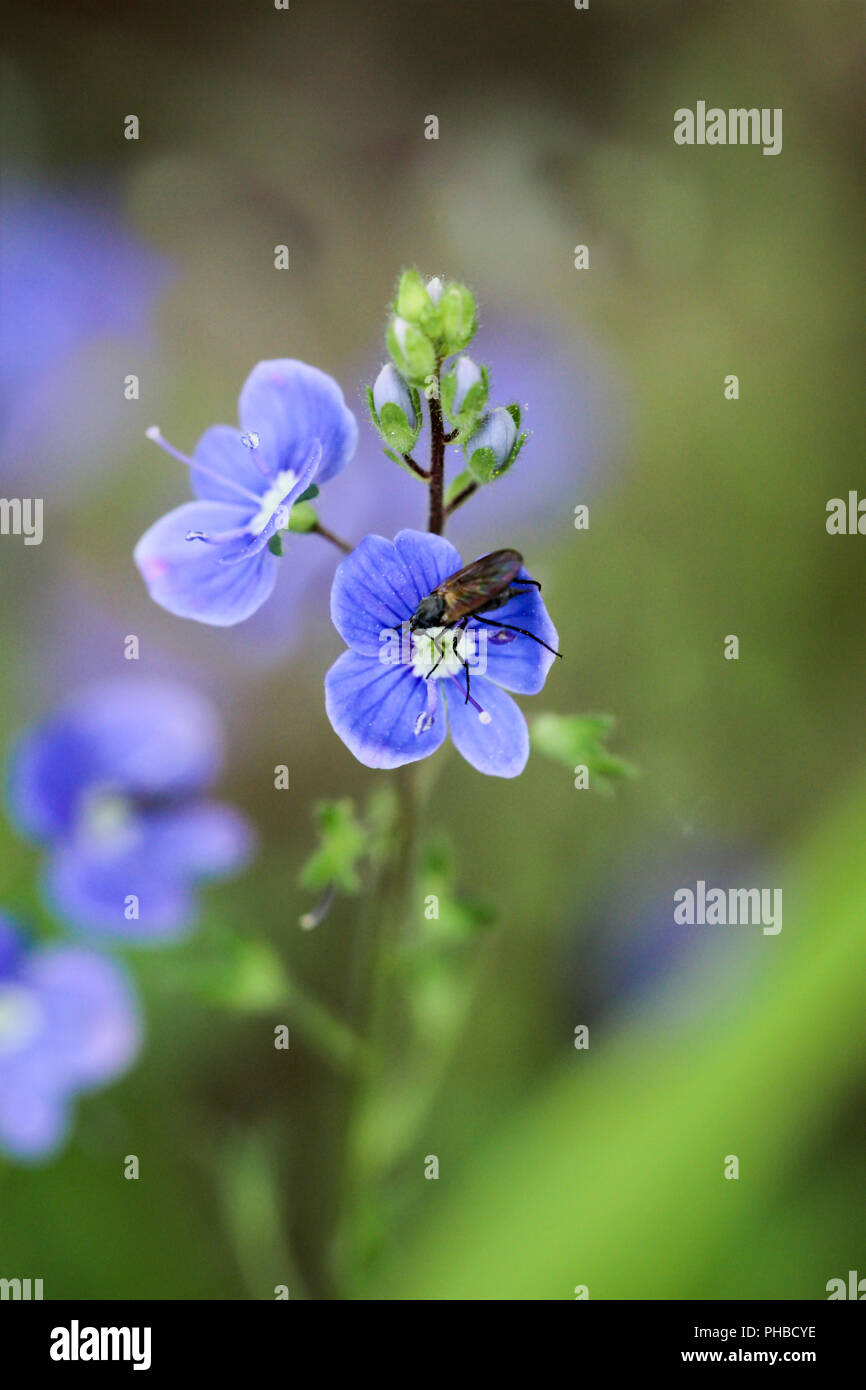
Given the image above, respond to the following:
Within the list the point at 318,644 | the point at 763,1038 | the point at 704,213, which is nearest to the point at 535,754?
the point at 318,644

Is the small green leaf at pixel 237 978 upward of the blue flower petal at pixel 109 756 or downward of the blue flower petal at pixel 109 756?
downward

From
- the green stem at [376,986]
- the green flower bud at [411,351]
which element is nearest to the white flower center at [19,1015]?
the green stem at [376,986]

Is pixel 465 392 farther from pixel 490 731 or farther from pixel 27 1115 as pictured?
pixel 27 1115

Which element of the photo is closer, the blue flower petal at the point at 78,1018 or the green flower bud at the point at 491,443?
the green flower bud at the point at 491,443

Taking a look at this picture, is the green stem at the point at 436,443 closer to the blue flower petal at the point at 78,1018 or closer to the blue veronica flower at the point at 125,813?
the blue veronica flower at the point at 125,813

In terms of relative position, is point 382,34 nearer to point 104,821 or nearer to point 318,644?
point 318,644

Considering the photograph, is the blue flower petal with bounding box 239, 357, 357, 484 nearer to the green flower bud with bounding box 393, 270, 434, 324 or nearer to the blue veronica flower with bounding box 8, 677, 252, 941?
the green flower bud with bounding box 393, 270, 434, 324
